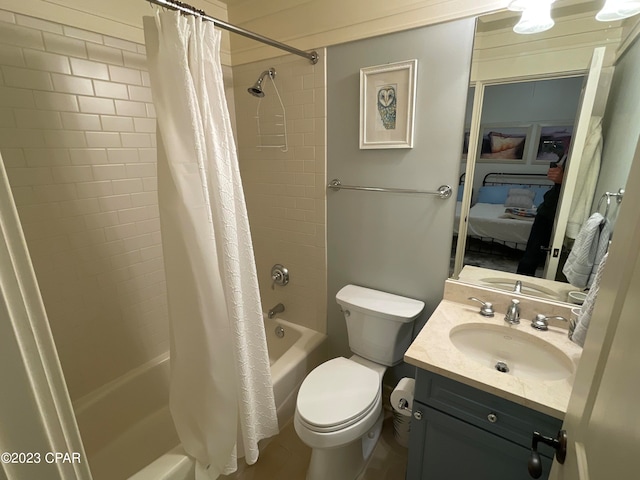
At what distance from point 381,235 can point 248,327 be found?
87 cm

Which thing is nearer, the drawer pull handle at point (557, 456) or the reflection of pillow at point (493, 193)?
the drawer pull handle at point (557, 456)

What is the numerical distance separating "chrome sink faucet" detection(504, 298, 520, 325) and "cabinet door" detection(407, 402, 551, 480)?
47 cm

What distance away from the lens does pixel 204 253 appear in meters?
1.01

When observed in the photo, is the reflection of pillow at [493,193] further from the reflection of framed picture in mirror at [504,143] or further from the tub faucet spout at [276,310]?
the tub faucet spout at [276,310]

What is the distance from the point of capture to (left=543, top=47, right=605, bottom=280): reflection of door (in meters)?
1.10

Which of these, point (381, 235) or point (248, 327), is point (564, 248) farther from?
point (248, 327)

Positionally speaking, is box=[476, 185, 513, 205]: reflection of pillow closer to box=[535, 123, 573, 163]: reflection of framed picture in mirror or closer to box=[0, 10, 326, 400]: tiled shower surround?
box=[535, 123, 573, 163]: reflection of framed picture in mirror

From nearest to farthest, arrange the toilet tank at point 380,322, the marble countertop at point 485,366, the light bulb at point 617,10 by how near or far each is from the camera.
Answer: the marble countertop at point 485,366, the light bulb at point 617,10, the toilet tank at point 380,322

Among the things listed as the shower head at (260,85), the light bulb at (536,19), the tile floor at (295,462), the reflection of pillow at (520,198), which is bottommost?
the tile floor at (295,462)

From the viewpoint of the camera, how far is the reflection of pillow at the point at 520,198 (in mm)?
1284

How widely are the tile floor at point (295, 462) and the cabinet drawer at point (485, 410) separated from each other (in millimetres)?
706

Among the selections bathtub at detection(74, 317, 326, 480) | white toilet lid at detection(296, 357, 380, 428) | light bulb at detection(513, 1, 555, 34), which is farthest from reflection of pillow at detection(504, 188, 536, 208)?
bathtub at detection(74, 317, 326, 480)

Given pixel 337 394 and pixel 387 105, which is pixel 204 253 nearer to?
pixel 337 394

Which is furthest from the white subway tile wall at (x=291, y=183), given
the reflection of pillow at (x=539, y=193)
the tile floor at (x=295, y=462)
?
the reflection of pillow at (x=539, y=193)
